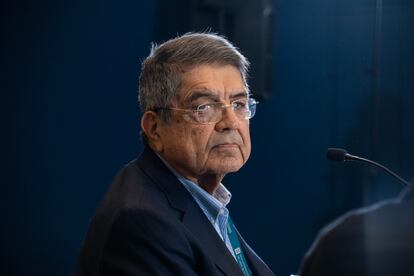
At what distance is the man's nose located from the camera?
1.49 metres

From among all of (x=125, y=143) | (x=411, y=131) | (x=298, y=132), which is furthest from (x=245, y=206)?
(x=411, y=131)

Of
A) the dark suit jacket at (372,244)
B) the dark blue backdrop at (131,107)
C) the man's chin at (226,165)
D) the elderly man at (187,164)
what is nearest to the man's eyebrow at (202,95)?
the elderly man at (187,164)

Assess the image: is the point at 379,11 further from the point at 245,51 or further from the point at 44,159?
the point at 44,159

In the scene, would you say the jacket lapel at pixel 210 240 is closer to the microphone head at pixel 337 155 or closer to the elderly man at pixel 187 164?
the elderly man at pixel 187 164

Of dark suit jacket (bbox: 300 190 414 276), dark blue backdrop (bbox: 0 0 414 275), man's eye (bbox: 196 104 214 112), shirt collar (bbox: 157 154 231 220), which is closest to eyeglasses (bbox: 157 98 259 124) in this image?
man's eye (bbox: 196 104 214 112)

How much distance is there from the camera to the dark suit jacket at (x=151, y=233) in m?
1.22

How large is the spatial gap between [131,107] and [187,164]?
2001mm

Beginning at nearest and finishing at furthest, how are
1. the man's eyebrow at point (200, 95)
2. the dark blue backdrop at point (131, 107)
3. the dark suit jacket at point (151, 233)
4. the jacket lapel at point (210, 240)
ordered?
the dark suit jacket at point (151, 233)
the jacket lapel at point (210, 240)
the man's eyebrow at point (200, 95)
the dark blue backdrop at point (131, 107)

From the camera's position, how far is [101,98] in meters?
3.42

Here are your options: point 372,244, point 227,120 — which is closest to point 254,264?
point 227,120

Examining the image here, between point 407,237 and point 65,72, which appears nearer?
point 407,237

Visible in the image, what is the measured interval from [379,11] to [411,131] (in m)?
0.64

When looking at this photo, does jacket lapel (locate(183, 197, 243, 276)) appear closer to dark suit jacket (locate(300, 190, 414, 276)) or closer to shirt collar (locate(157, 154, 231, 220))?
shirt collar (locate(157, 154, 231, 220))

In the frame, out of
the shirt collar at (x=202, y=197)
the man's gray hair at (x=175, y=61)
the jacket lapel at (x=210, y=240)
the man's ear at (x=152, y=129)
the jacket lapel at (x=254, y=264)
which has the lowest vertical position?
the jacket lapel at (x=254, y=264)
